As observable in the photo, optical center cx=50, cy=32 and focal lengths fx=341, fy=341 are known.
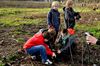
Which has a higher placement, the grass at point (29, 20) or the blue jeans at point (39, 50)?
the blue jeans at point (39, 50)

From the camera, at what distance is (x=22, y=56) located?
29.2 ft

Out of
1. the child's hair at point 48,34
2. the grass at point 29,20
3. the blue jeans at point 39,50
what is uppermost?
the child's hair at point 48,34

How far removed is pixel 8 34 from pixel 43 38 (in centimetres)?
386

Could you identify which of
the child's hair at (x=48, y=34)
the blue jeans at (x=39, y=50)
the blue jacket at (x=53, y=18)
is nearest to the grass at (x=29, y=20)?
the blue jacket at (x=53, y=18)

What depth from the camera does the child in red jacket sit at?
27.6 feet

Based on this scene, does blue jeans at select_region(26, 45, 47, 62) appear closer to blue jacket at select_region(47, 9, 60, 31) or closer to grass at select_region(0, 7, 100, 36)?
blue jacket at select_region(47, 9, 60, 31)

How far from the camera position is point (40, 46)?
27.7ft

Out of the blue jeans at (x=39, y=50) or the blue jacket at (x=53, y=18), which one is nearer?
the blue jeans at (x=39, y=50)

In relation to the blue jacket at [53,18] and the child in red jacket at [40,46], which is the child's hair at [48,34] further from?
the blue jacket at [53,18]

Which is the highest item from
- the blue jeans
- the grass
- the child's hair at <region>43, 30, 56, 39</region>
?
the child's hair at <region>43, 30, 56, 39</region>

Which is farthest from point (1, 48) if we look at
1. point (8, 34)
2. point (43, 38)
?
point (8, 34)

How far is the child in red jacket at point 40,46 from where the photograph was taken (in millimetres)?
8422

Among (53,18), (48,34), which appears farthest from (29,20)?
(48,34)

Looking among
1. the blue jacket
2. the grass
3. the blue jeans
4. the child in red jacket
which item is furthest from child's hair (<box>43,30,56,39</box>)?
the grass
